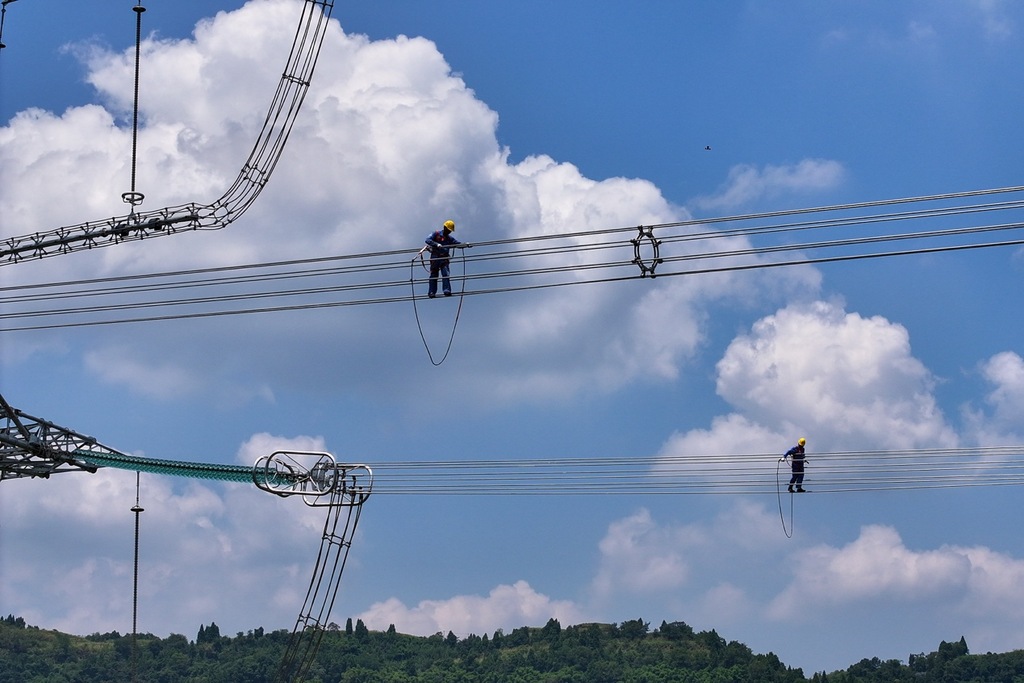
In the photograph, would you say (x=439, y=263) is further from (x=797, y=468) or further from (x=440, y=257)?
(x=797, y=468)

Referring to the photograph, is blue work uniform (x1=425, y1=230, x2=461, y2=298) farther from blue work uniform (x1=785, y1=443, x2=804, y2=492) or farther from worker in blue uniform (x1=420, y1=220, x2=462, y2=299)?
blue work uniform (x1=785, y1=443, x2=804, y2=492)

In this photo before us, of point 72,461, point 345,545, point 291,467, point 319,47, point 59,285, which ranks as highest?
point 319,47

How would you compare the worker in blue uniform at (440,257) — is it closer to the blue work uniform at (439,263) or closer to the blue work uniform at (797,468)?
the blue work uniform at (439,263)

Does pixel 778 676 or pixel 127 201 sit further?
pixel 778 676

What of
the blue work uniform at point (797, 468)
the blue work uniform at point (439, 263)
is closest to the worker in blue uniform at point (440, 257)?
the blue work uniform at point (439, 263)

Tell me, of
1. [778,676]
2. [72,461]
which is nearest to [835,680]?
[778,676]

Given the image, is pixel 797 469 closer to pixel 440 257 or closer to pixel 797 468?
pixel 797 468

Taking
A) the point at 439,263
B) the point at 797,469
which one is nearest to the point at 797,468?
the point at 797,469

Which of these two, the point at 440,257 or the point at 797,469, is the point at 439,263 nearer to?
the point at 440,257

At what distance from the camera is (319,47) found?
139 feet

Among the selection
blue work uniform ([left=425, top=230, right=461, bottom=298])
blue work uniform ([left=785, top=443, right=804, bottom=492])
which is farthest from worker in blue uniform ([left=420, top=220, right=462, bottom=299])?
blue work uniform ([left=785, top=443, right=804, bottom=492])

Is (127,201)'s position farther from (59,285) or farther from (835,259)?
(835,259)

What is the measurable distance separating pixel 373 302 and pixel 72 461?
46.9 ft

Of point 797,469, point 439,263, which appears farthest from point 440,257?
point 797,469
